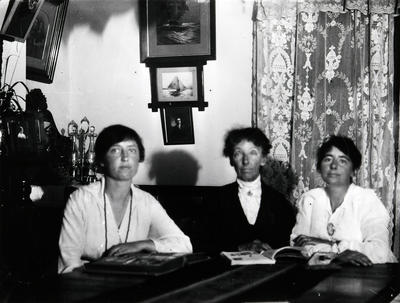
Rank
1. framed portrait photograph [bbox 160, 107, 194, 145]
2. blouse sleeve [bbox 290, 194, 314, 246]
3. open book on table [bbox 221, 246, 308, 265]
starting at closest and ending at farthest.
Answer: open book on table [bbox 221, 246, 308, 265]
blouse sleeve [bbox 290, 194, 314, 246]
framed portrait photograph [bbox 160, 107, 194, 145]

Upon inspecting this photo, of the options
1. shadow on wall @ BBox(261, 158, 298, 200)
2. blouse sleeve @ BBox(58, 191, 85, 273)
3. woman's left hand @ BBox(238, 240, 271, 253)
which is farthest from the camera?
shadow on wall @ BBox(261, 158, 298, 200)

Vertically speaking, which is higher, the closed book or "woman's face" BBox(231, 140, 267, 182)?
"woman's face" BBox(231, 140, 267, 182)

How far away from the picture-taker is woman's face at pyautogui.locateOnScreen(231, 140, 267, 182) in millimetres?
3016

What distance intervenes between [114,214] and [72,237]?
23 cm

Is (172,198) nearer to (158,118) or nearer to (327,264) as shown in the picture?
(158,118)

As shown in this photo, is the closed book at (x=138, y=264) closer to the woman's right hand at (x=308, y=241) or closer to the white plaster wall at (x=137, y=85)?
the woman's right hand at (x=308, y=241)

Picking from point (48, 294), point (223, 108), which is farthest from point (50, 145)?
point (48, 294)

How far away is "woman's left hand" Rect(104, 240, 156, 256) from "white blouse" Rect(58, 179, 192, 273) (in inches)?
2.0

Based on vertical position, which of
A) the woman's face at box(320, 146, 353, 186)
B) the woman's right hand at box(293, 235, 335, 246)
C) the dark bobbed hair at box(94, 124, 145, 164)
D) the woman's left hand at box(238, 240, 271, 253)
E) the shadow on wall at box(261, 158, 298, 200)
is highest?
the dark bobbed hair at box(94, 124, 145, 164)

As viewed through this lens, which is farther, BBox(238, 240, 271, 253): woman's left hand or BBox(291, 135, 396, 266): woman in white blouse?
BBox(238, 240, 271, 253): woman's left hand

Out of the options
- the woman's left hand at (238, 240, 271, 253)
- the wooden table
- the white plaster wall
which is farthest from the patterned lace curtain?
the wooden table

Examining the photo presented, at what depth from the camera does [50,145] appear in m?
3.65

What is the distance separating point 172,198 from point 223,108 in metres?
0.79

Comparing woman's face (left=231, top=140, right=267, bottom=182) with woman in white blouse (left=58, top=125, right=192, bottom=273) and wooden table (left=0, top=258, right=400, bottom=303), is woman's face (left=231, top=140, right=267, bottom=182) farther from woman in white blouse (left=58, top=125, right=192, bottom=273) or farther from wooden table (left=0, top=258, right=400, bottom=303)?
wooden table (left=0, top=258, right=400, bottom=303)
